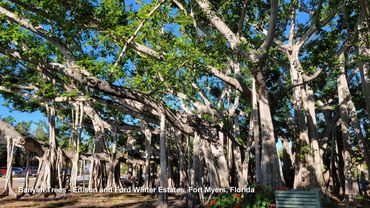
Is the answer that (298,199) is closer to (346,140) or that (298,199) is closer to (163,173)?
(163,173)

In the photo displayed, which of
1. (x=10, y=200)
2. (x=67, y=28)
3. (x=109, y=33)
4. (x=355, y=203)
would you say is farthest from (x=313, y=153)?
(x=10, y=200)

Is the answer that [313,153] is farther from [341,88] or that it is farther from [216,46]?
[216,46]

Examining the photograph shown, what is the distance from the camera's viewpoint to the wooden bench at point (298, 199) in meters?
4.15

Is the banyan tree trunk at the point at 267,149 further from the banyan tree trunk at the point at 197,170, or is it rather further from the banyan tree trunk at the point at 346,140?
the banyan tree trunk at the point at 346,140

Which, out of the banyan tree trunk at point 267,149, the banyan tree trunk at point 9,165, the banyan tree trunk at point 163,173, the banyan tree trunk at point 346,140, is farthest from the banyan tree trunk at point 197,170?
the banyan tree trunk at point 9,165

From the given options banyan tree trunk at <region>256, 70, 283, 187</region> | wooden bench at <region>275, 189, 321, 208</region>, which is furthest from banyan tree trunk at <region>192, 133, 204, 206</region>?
wooden bench at <region>275, 189, 321, 208</region>

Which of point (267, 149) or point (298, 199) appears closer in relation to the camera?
point (298, 199)

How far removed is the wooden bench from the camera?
163 inches

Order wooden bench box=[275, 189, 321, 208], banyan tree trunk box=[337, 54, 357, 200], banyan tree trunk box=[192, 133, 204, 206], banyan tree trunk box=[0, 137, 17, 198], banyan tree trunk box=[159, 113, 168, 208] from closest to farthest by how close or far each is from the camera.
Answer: wooden bench box=[275, 189, 321, 208] < banyan tree trunk box=[159, 113, 168, 208] < banyan tree trunk box=[192, 133, 204, 206] < banyan tree trunk box=[0, 137, 17, 198] < banyan tree trunk box=[337, 54, 357, 200]

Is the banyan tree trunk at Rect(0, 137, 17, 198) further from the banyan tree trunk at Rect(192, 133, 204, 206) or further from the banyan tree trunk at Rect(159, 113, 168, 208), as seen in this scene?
the banyan tree trunk at Rect(192, 133, 204, 206)

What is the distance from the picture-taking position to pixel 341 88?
10125 millimetres

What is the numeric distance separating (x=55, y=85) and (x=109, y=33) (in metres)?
3.55

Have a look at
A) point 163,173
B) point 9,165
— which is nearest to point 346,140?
point 163,173

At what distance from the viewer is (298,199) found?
4285mm
